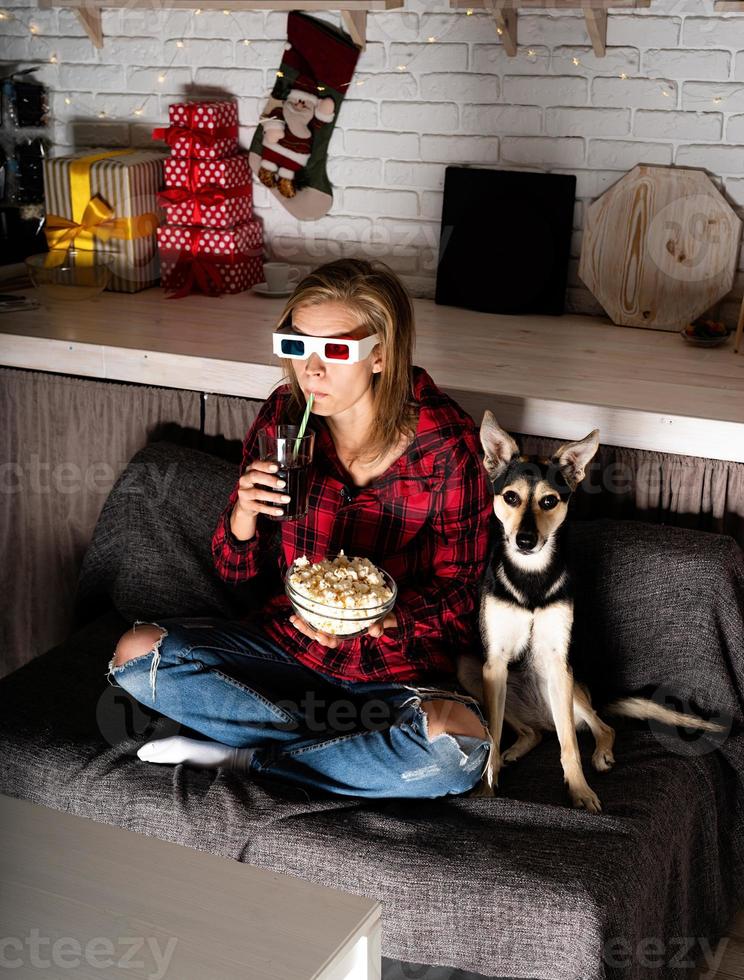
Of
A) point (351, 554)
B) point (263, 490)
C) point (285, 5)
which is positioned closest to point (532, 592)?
point (351, 554)

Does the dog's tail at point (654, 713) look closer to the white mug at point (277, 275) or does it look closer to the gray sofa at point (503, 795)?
the gray sofa at point (503, 795)

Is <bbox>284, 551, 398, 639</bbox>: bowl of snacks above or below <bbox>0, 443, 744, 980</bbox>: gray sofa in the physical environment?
above

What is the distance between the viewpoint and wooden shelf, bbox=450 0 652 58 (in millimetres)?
2027

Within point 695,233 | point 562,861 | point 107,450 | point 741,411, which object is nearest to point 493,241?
point 695,233

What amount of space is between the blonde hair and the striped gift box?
1.03m

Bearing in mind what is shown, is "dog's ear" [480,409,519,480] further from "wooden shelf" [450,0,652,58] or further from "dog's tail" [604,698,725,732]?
"wooden shelf" [450,0,652,58]

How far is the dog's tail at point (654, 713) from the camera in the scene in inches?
69.0

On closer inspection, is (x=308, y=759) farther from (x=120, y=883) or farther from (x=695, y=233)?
(x=695, y=233)

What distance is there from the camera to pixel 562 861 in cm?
143

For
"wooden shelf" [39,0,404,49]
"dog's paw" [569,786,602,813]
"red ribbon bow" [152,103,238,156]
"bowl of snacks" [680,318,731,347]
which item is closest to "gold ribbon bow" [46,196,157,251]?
"red ribbon bow" [152,103,238,156]

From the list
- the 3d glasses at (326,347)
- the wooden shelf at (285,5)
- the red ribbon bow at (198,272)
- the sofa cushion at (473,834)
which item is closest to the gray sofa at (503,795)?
the sofa cushion at (473,834)

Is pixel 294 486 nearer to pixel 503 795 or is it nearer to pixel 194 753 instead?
pixel 194 753

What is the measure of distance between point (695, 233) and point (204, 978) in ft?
5.90

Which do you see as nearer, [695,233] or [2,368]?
[695,233]
